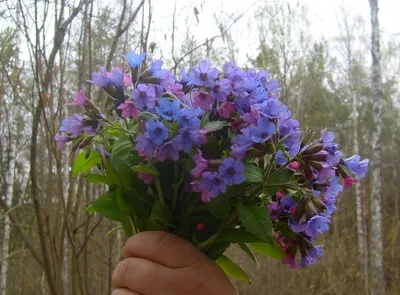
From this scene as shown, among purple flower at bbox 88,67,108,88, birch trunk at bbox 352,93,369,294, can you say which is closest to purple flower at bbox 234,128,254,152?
purple flower at bbox 88,67,108,88

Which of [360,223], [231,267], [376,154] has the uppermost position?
[376,154]

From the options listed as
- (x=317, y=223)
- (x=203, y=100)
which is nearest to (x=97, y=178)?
(x=203, y=100)

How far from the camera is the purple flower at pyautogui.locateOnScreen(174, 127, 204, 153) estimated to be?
0.60 meters

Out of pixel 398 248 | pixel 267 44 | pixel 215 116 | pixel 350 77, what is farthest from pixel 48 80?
pixel 350 77

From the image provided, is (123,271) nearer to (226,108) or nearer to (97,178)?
(97,178)

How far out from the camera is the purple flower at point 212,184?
0.58 m

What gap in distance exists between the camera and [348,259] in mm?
5031

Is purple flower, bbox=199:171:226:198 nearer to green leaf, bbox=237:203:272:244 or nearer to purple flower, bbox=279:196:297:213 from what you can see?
green leaf, bbox=237:203:272:244

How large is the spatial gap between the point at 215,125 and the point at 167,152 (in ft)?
0.26

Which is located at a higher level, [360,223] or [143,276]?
[143,276]

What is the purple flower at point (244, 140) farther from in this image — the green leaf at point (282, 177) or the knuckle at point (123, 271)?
the knuckle at point (123, 271)

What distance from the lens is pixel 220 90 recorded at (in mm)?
610

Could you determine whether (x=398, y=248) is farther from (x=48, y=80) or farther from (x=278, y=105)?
(x=278, y=105)

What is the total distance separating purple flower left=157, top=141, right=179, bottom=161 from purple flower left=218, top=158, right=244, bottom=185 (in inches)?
2.6
